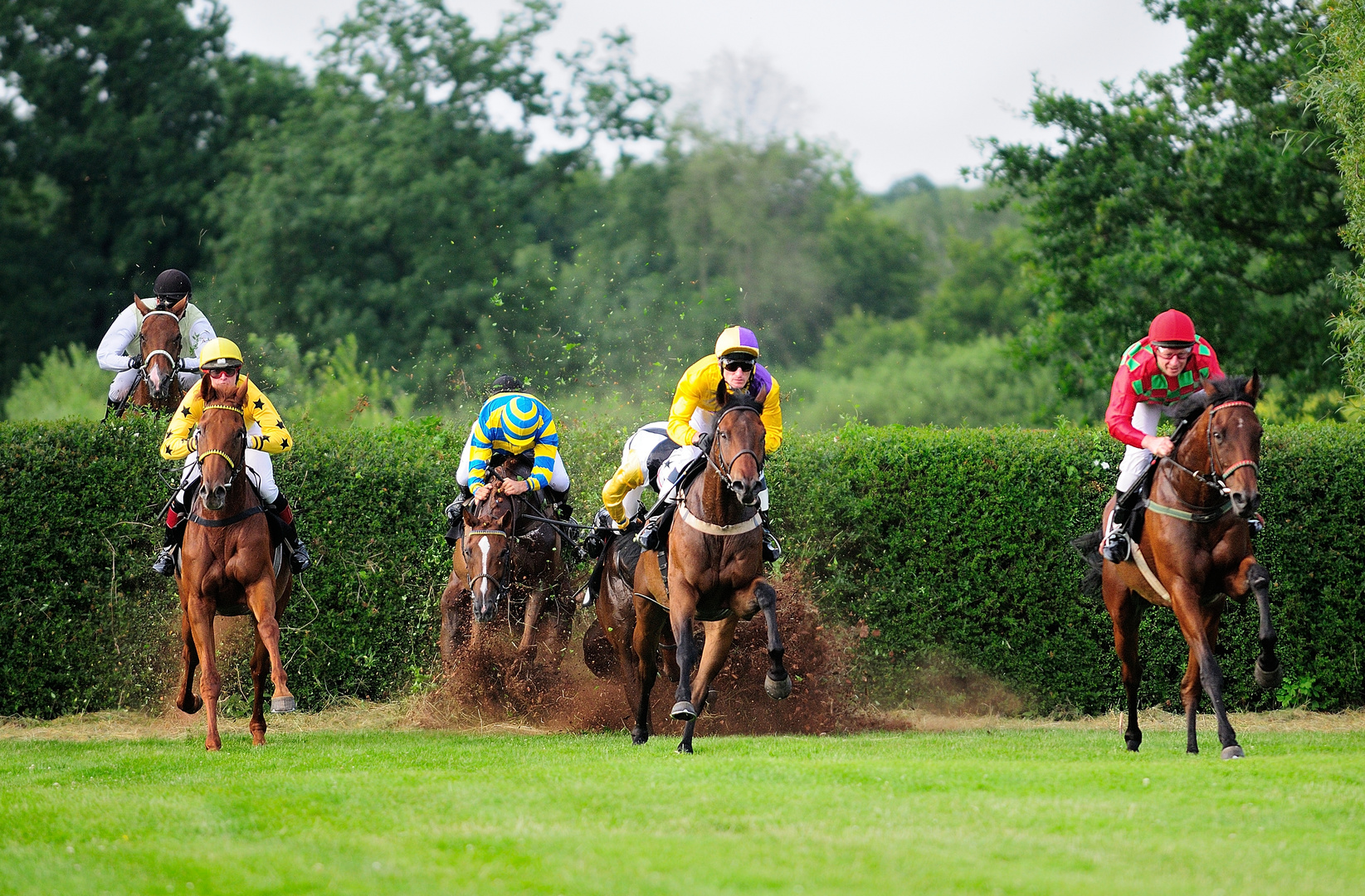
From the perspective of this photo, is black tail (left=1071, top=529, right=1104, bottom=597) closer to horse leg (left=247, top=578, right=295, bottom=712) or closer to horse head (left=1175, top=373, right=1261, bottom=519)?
horse head (left=1175, top=373, right=1261, bottom=519)

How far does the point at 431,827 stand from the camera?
618cm

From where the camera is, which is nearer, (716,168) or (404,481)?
(404,481)

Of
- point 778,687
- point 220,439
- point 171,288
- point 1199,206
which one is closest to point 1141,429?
point 778,687

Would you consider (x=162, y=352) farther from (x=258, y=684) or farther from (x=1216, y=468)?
(x=1216, y=468)

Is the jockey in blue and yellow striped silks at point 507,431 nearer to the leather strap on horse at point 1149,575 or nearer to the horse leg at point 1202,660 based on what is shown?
the leather strap on horse at point 1149,575

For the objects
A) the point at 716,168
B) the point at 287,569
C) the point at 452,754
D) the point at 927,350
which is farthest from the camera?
the point at 927,350

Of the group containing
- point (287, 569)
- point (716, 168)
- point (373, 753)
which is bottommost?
point (373, 753)

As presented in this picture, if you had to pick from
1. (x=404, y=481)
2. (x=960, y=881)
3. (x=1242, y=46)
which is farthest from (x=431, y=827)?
(x=1242, y=46)

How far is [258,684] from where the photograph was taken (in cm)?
1094

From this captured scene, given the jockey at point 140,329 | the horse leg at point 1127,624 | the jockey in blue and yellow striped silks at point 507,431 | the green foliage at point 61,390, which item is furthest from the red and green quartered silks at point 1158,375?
the green foliage at point 61,390

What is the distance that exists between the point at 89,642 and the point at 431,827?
27.1 ft

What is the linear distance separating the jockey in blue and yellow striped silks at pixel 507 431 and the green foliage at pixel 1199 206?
12.1 m

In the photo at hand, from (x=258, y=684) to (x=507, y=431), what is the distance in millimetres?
2935

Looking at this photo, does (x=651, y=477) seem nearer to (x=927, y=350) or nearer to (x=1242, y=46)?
(x=1242, y=46)
